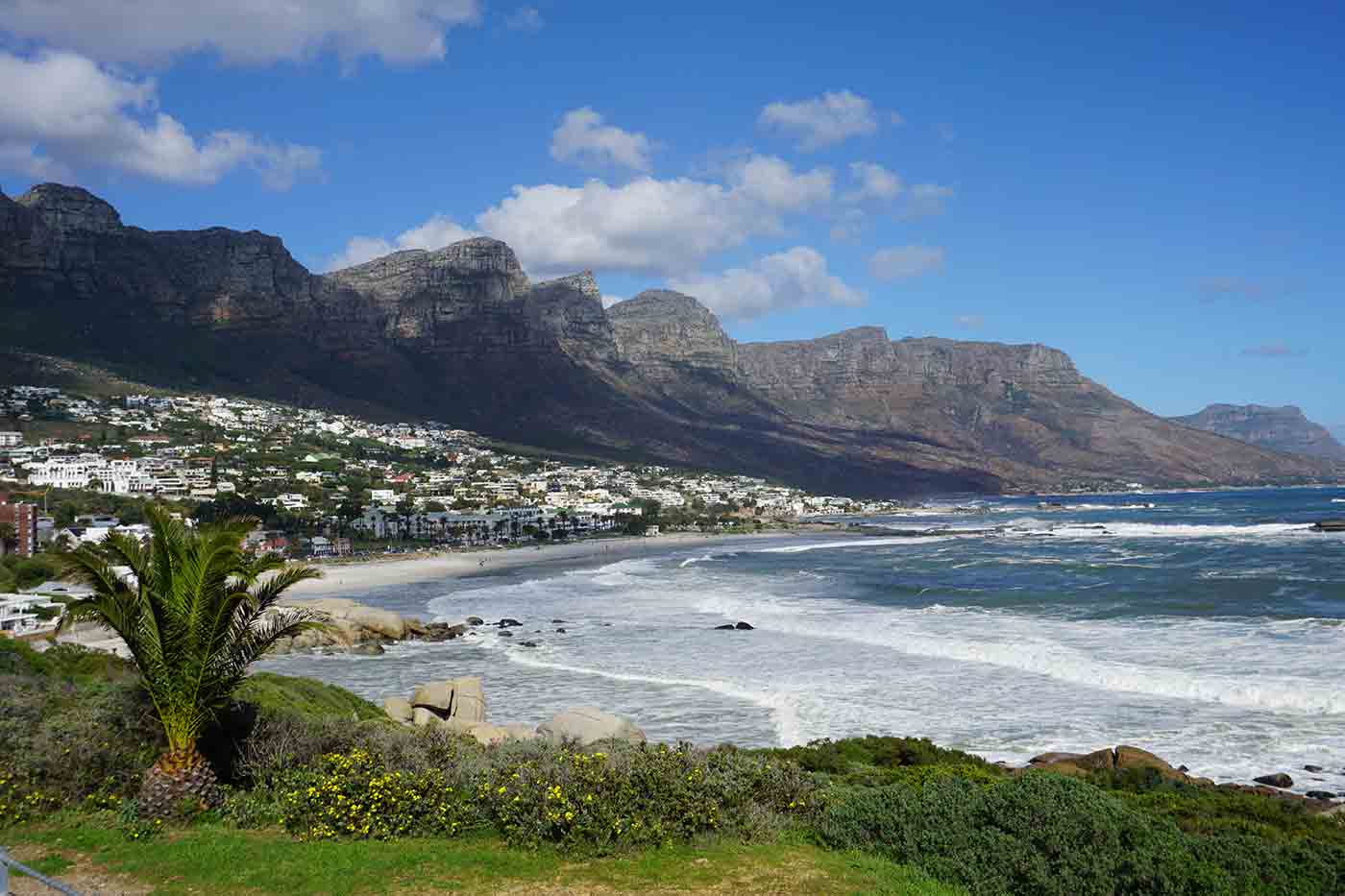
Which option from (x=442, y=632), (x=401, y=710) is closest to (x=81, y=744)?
(x=401, y=710)

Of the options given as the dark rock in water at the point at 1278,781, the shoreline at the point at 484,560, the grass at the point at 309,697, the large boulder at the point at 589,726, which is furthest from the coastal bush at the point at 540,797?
the shoreline at the point at 484,560

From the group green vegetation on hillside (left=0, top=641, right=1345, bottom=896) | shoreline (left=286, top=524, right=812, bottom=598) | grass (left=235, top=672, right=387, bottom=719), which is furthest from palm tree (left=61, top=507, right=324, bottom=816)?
shoreline (left=286, top=524, right=812, bottom=598)

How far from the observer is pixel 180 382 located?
15150cm

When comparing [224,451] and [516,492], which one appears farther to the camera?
[516,492]

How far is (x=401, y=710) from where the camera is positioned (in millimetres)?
22703

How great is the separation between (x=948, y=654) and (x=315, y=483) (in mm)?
97166

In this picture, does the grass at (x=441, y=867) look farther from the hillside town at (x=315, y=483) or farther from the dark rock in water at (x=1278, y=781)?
the hillside town at (x=315, y=483)

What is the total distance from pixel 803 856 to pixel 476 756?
4.23 meters

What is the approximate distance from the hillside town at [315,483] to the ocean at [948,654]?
103 ft

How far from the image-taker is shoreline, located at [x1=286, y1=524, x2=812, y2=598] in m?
64.9

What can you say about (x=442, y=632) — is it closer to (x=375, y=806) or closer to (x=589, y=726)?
(x=589, y=726)

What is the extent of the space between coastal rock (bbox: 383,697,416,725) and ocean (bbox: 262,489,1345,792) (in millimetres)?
2375

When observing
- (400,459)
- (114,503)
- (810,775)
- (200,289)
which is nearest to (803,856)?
(810,775)

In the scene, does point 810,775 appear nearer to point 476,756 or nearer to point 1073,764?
point 476,756
